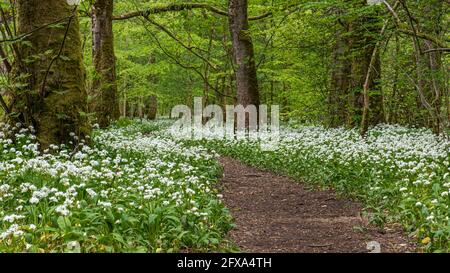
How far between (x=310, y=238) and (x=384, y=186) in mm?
2498

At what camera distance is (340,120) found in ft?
64.0

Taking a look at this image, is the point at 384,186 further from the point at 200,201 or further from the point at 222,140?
the point at 222,140

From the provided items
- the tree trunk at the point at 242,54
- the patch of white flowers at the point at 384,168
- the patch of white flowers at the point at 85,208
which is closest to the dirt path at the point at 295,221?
the patch of white flowers at the point at 384,168

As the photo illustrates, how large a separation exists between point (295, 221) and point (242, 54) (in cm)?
1277

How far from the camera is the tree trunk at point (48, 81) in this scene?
9.18 metres

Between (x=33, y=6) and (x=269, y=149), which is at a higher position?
(x=33, y=6)

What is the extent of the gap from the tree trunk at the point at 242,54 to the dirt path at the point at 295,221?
8.64 meters

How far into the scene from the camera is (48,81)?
934 cm

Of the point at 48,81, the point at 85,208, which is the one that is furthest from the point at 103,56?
the point at 85,208

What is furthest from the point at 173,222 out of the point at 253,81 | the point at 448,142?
the point at 253,81

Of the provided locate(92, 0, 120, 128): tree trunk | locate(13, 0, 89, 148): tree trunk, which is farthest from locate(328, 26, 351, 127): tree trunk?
locate(13, 0, 89, 148): tree trunk

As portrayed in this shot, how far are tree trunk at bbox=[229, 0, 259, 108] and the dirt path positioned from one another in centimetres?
864

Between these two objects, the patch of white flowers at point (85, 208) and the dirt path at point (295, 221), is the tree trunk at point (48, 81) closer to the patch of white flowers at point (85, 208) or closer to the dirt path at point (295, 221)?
the patch of white flowers at point (85, 208)

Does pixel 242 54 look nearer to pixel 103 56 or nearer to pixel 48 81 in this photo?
pixel 103 56
